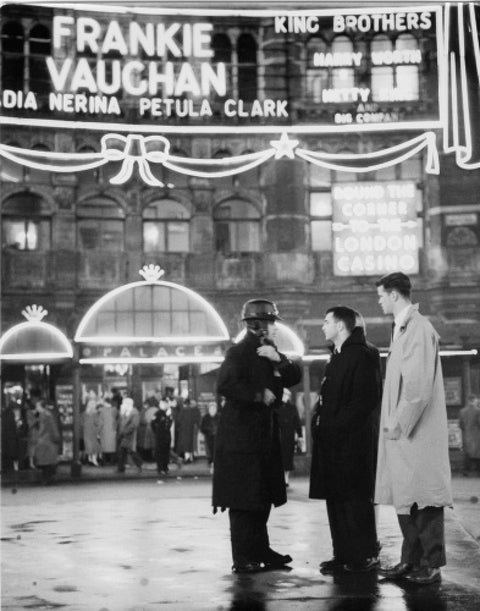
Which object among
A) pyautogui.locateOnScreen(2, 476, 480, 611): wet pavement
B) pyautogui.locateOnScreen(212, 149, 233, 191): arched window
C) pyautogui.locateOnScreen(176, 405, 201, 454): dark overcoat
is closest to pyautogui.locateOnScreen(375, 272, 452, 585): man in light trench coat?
pyautogui.locateOnScreen(2, 476, 480, 611): wet pavement

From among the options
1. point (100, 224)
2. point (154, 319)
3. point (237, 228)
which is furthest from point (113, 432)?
point (237, 228)

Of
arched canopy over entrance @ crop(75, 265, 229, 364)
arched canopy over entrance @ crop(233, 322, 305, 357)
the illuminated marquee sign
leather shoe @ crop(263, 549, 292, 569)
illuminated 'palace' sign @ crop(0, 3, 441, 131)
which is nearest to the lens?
leather shoe @ crop(263, 549, 292, 569)

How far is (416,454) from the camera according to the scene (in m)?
7.00

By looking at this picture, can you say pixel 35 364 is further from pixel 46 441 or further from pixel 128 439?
pixel 46 441

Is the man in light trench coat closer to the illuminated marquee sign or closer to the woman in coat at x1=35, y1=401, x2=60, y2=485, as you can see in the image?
the woman in coat at x1=35, y1=401, x2=60, y2=485

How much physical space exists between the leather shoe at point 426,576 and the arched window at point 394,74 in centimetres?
2153

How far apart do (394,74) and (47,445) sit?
43.7ft

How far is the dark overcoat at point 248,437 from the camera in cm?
771

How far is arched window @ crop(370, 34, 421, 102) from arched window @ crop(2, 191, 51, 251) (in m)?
8.69

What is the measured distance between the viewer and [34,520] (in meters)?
12.6

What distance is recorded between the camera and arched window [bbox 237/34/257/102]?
27953mm

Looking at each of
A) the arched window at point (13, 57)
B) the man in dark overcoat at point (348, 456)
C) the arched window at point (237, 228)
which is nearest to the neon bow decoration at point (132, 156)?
the arched window at point (13, 57)

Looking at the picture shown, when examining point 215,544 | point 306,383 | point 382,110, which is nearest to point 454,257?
point 382,110

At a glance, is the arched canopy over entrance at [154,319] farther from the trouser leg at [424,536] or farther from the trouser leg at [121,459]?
the trouser leg at [424,536]
